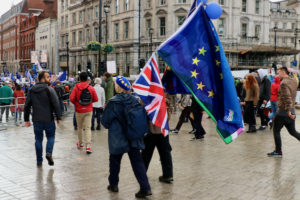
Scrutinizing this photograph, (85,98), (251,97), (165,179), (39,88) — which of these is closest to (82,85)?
(85,98)

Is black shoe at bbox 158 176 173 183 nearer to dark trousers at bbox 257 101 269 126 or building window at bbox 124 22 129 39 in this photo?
dark trousers at bbox 257 101 269 126

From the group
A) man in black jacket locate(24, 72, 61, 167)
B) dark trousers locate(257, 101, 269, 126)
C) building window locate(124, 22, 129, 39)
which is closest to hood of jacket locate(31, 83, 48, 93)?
man in black jacket locate(24, 72, 61, 167)

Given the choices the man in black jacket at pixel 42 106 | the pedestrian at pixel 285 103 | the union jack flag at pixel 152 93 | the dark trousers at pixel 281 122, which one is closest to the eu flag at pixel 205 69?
the union jack flag at pixel 152 93

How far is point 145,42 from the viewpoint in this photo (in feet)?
151

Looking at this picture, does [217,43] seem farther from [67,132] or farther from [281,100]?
[67,132]

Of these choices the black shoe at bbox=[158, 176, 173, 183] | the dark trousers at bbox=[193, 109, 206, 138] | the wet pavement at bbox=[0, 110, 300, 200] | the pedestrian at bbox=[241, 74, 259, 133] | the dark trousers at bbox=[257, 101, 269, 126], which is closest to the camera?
the wet pavement at bbox=[0, 110, 300, 200]

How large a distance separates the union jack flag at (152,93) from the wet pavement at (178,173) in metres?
1.20

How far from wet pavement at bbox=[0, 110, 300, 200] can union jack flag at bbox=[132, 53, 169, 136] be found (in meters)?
1.20

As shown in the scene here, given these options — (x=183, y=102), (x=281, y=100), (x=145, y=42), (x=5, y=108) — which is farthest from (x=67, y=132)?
(x=145, y=42)

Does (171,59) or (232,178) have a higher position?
(171,59)

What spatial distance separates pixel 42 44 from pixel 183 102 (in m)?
69.3

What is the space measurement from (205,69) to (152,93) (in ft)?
2.96

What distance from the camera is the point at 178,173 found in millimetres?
6926

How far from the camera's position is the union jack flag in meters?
5.45
